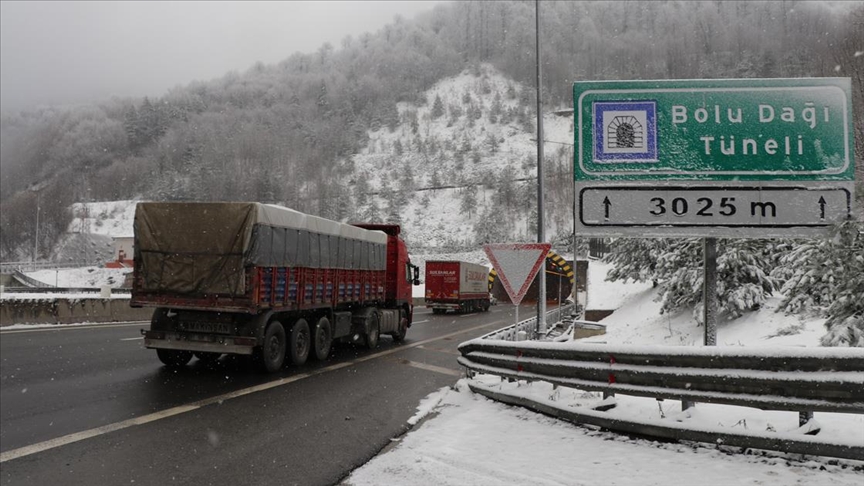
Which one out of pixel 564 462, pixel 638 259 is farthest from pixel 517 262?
pixel 638 259

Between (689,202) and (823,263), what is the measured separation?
5398 millimetres

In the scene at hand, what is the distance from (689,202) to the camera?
6156mm

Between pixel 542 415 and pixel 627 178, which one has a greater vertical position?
pixel 627 178

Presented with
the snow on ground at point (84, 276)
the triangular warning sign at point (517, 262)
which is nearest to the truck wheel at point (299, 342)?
the triangular warning sign at point (517, 262)

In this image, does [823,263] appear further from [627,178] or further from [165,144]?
[165,144]

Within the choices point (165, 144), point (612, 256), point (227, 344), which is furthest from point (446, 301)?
point (165, 144)

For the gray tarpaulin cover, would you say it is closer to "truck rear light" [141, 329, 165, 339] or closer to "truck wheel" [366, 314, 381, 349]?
"truck rear light" [141, 329, 165, 339]

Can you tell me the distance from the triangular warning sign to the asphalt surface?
222cm

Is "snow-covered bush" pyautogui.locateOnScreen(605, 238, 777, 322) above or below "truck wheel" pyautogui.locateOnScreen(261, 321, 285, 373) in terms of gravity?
above

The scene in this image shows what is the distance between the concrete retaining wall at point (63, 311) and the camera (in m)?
19.5

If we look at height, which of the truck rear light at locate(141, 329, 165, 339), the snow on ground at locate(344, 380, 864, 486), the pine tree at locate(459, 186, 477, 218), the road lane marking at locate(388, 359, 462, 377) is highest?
the pine tree at locate(459, 186, 477, 218)

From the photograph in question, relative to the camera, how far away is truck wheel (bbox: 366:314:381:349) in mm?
15844

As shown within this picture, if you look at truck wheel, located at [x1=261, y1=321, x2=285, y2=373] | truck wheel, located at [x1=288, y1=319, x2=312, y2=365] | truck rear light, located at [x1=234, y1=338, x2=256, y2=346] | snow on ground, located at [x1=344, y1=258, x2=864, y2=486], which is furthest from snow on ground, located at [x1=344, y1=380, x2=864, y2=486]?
truck wheel, located at [x1=288, y1=319, x2=312, y2=365]

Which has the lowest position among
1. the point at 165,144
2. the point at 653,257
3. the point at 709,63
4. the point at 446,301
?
the point at 446,301
